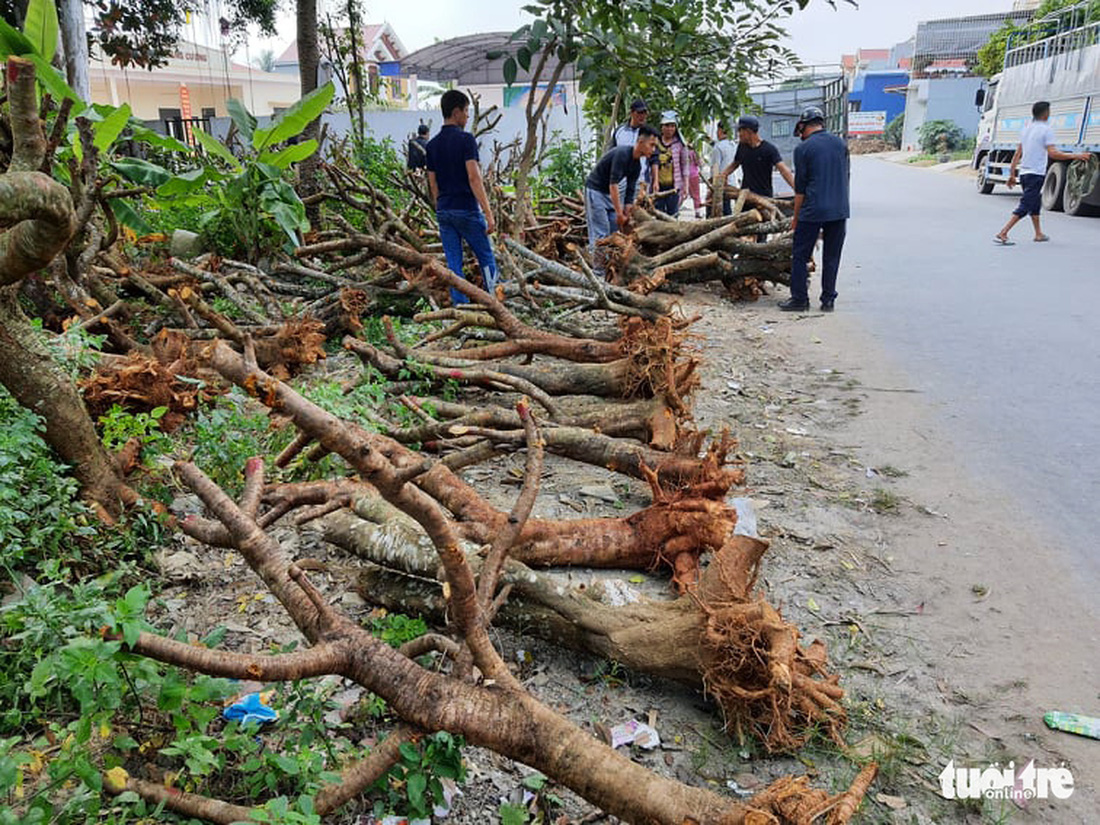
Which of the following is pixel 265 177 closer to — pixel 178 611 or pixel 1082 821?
pixel 178 611

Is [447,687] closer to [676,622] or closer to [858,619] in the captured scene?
[676,622]

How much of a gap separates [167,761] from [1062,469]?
4348 mm

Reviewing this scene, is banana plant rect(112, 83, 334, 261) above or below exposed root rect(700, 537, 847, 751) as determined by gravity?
above

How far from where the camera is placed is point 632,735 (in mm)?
2373

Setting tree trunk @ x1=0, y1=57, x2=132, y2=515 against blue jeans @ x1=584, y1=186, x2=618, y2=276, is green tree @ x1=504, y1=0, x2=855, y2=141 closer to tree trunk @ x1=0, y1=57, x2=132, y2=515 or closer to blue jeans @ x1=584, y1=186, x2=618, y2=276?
blue jeans @ x1=584, y1=186, x2=618, y2=276

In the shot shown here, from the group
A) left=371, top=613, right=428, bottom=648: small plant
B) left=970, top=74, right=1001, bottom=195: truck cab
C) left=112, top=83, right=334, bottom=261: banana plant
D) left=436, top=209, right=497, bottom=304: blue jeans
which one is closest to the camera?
left=371, top=613, right=428, bottom=648: small plant

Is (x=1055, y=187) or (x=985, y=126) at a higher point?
(x=985, y=126)

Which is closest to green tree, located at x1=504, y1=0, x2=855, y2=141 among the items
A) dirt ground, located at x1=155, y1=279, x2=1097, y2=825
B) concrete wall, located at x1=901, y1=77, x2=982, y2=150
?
dirt ground, located at x1=155, y1=279, x2=1097, y2=825

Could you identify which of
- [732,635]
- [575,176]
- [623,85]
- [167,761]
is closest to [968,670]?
[732,635]

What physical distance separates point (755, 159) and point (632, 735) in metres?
8.81

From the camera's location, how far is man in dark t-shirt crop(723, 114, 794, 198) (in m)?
9.50

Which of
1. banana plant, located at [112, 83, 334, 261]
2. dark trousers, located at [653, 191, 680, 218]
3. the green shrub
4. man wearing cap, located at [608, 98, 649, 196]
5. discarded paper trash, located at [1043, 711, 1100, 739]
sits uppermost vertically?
the green shrub

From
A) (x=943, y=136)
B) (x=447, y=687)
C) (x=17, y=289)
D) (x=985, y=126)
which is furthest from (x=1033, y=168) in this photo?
(x=943, y=136)

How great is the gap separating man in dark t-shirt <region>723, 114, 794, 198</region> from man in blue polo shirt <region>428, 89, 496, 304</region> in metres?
4.31
